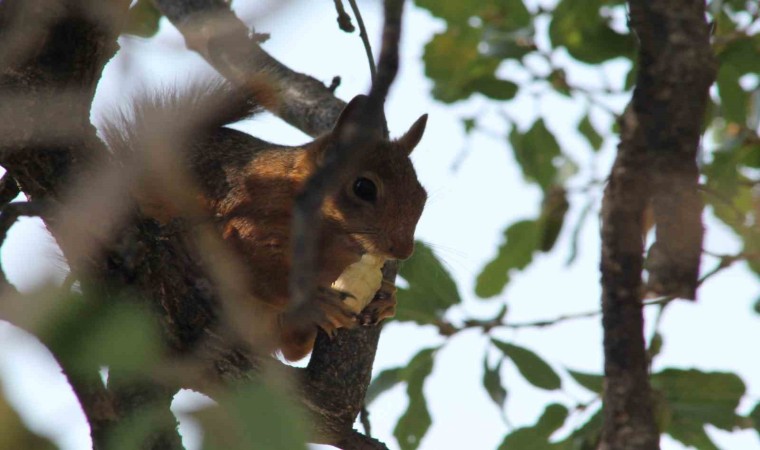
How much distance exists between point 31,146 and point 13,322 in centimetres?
64

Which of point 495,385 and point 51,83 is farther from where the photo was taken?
point 495,385

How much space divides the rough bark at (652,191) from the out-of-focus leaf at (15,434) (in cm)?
67

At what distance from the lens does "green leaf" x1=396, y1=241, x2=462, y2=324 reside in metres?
2.43

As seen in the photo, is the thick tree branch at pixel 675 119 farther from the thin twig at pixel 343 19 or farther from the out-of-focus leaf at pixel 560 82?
the out-of-focus leaf at pixel 560 82

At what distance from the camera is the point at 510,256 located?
3041 millimetres

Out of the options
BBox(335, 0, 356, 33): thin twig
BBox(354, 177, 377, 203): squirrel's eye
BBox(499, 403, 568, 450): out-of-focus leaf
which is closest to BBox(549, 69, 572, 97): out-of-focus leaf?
BBox(354, 177, 377, 203): squirrel's eye

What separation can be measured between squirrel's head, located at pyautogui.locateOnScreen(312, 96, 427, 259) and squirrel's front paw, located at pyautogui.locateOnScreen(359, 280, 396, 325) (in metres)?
0.08

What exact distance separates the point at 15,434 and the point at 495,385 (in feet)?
5.60

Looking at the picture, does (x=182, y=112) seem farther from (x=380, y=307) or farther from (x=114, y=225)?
(x=114, y=225)

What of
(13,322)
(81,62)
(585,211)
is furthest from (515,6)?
(13,322)

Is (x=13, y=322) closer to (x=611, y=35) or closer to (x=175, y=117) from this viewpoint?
(x=175, y=117)

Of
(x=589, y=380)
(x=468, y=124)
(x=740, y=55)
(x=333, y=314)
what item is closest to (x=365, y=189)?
(x=333, y=314)

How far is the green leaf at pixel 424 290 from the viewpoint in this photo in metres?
2.43

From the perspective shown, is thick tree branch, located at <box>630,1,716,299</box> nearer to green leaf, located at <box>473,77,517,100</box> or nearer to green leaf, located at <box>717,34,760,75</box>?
green leaf, located at <box>717,34,760,75</box>
